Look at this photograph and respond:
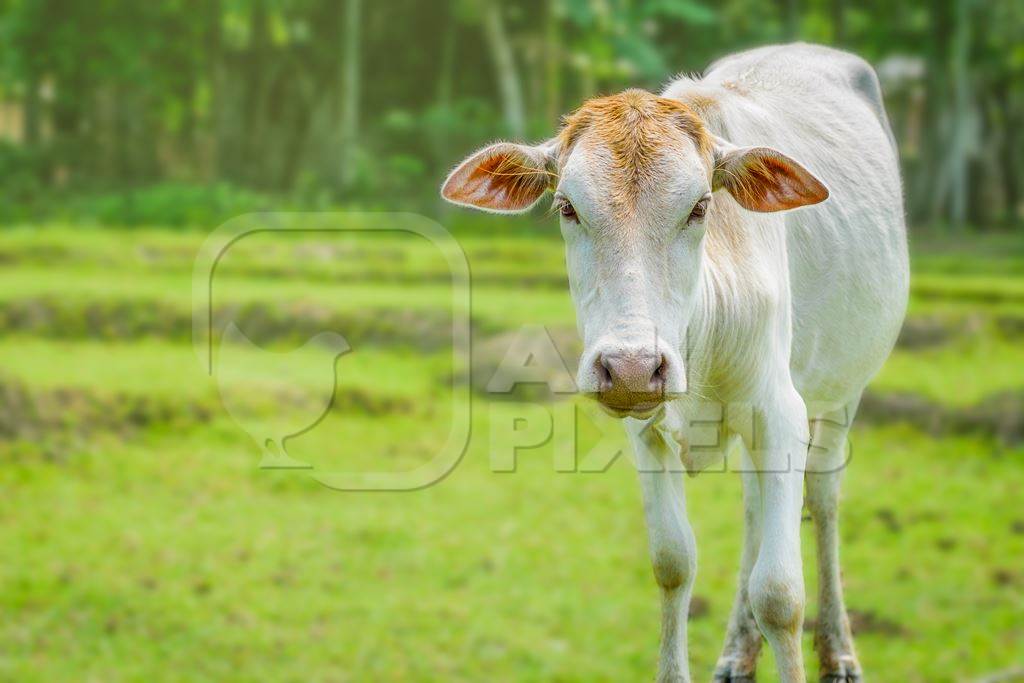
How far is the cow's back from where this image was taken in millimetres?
3100

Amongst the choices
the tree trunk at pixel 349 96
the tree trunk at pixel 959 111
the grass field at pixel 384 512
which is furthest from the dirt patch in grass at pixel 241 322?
the tree trunk at pixel 959 111

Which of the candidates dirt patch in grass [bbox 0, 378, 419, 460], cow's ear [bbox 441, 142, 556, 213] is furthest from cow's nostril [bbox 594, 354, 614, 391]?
dirt patch in grass [bbox 0, 378, 419, 460]

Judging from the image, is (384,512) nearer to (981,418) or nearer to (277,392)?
(277,392)

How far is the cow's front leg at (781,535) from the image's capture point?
108 inches

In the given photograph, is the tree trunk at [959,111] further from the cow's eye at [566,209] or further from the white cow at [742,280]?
the cow's eye at [566,209]

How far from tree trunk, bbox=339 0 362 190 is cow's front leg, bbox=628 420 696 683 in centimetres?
1591

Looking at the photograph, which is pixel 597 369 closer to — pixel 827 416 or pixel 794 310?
pixel 794 310

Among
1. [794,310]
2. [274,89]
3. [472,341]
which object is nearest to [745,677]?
[794,310]

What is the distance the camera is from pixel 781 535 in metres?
2.76

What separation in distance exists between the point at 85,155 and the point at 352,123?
15.4ft

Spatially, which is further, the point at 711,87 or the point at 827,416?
the point at 827,416

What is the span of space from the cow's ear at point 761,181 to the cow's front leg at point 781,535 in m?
0.45

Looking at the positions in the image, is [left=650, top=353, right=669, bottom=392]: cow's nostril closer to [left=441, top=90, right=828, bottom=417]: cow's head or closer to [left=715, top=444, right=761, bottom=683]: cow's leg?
[left=441, top=90, right=828, bottom=417]: cow's head

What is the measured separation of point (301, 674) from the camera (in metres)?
6.53
